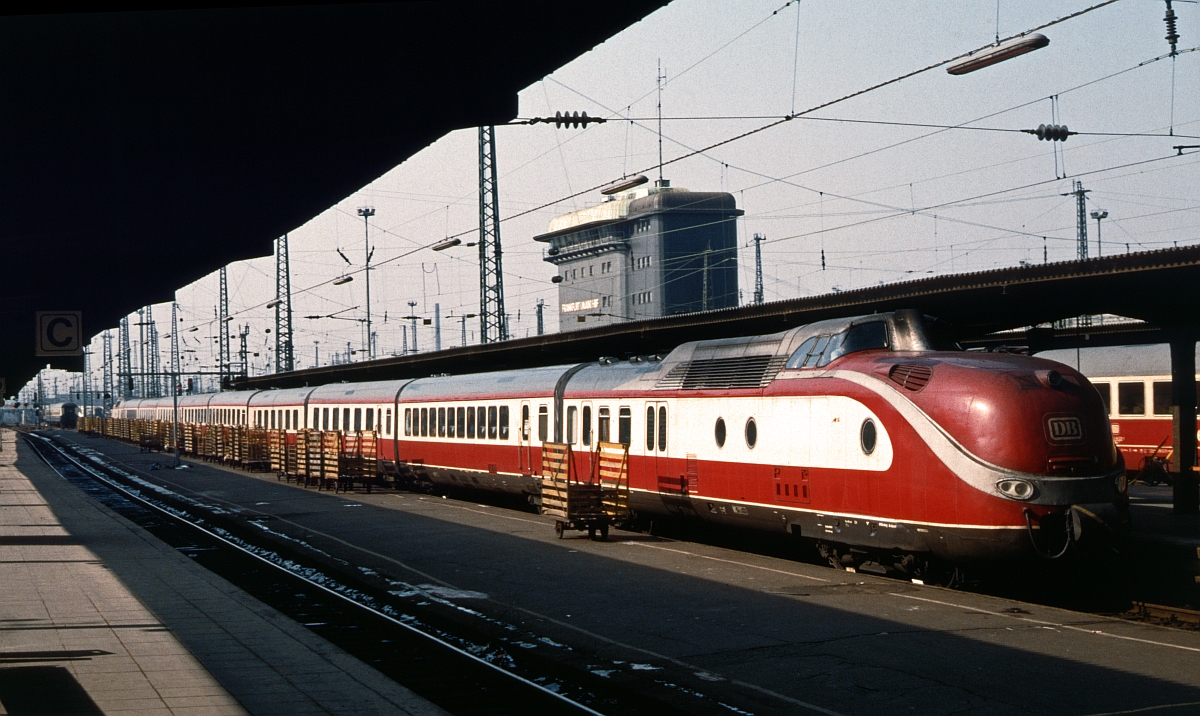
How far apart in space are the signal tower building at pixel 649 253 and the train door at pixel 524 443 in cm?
8207

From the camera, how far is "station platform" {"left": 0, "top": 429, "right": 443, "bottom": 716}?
1006 centimetres

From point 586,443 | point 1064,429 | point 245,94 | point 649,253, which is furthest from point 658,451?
point 649,253

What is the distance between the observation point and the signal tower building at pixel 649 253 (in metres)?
116

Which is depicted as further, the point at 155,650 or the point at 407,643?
the point at 407,643

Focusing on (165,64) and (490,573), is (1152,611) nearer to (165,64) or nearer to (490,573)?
(490,573)

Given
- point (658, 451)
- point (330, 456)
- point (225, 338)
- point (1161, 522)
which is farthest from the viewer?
point (225, 338)

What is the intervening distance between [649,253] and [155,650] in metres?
109

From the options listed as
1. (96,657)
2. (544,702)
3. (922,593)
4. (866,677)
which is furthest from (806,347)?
(96,657)

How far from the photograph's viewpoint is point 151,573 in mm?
18484

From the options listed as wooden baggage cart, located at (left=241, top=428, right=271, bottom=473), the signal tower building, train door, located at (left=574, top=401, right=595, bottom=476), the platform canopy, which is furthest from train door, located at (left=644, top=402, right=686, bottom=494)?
the signal tower building

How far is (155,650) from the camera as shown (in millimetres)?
12250

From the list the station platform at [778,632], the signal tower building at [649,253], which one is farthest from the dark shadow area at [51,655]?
→ the signal tower building at [649,253]

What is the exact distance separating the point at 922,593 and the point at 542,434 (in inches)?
496

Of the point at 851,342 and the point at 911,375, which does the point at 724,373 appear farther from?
the point at 911,375
